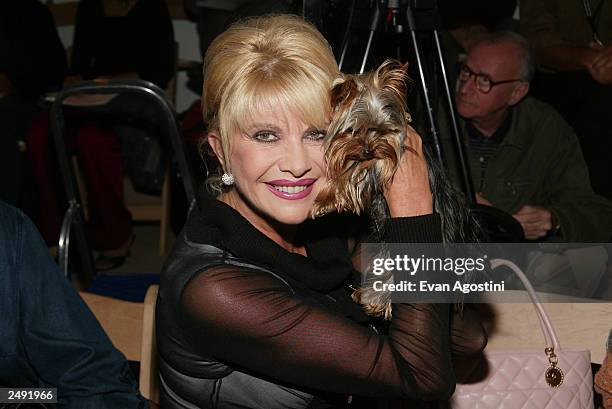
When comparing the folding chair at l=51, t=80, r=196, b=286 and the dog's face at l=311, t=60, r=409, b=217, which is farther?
the folding chair at l=51, t=80, r=196, b=286

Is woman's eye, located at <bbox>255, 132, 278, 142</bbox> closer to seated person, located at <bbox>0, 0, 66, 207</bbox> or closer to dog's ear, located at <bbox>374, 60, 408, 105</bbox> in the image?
dog's ear, located at <bbox>374, 60, 408, 105</bbox>

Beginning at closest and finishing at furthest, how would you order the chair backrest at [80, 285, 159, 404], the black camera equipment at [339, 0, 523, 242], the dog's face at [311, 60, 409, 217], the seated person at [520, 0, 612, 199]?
the dog's face at [311, 60, 409, 217] → the chair backrest at [80, 285, 159, 404] → the black camera equipment at [339, 0, 523, 242] → the seated person at [520, 0, 612, 199]

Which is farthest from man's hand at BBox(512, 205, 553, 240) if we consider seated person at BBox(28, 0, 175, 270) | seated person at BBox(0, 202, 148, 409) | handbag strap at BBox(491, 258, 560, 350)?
seated person at BBox(28, 0, 175, 270)

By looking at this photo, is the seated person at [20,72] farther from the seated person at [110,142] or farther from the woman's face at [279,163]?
the woman's face at [279,163]

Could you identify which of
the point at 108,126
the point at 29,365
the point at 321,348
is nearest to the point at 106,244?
the point at 108,126

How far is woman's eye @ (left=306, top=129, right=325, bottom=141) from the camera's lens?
152cm

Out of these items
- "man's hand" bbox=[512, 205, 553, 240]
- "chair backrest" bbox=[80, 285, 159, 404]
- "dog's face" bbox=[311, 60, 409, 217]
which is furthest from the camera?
"man's hand" bbox=[512, 205, 553, 240]

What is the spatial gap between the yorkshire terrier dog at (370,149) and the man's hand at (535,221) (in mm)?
1498

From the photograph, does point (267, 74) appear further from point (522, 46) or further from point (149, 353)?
point (522, 46)

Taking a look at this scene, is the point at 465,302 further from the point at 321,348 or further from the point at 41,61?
the point at 41,61

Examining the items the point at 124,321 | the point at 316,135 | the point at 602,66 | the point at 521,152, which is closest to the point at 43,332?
the point at 124,321

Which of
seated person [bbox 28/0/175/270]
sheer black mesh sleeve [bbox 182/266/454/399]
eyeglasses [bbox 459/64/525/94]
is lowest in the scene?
seated person [bbox 28/0/175/270]

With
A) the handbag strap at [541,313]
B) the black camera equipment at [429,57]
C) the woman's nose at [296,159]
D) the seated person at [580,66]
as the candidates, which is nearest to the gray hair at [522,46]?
the seated person at [580,66]

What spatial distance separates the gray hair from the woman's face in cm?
194
